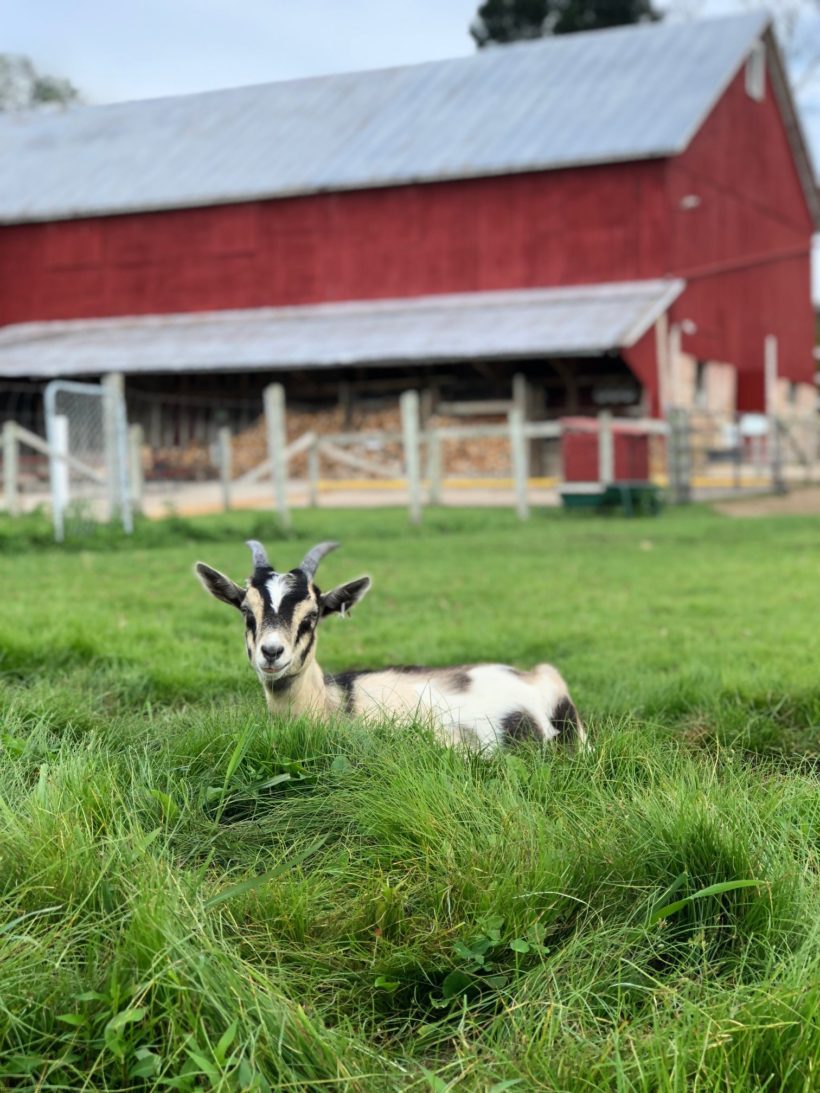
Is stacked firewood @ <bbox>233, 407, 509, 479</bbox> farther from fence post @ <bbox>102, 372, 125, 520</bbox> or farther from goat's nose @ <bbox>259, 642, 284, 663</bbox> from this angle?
→ goat's nose @ <bbox>259, 642, 284, 663</bbox>

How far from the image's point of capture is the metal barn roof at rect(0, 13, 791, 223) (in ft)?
94.7

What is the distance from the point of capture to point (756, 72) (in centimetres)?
3231

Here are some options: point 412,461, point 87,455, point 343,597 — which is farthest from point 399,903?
point 412,461

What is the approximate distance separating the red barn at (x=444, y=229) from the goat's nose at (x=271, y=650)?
67.7 ft

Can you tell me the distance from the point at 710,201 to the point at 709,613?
2402 centimetres

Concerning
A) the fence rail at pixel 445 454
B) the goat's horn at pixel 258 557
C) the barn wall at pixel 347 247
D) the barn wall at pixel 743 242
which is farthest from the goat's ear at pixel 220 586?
the barn wall at pixel 347 247

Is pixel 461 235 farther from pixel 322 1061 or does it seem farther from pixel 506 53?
pixel 322 1061

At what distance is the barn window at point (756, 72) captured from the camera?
32.0 metres

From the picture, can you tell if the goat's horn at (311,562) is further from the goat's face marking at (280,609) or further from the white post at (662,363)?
the white post at (662,363)

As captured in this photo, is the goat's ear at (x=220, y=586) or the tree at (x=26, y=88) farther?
the tree at (x=26, y=88)

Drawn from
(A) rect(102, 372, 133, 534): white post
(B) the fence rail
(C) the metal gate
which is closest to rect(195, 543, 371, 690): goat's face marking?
(C) the metal gate

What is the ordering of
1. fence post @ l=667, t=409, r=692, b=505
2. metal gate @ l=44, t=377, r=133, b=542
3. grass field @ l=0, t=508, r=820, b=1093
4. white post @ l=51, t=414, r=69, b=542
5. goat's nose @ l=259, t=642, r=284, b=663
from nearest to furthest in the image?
grass field @ l=0, t=508, r=820, b=1093 < goat's nose @ l=259, t=642, r=284, b=663 < white post @ l=51, t=414, r=69, b=542 < metal gate @ l=44, t=377, r=133, b=542 < fence post @ l=667, t=409, r=692, b=505

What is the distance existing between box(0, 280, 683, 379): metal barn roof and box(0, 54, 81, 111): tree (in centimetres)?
1626

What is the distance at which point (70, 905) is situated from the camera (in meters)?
2.86
